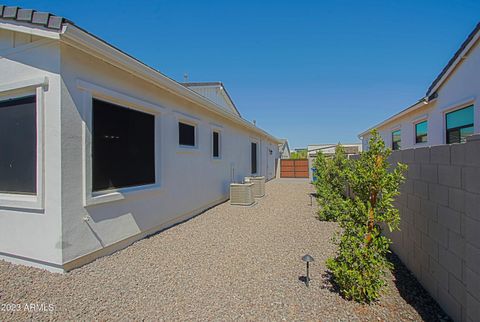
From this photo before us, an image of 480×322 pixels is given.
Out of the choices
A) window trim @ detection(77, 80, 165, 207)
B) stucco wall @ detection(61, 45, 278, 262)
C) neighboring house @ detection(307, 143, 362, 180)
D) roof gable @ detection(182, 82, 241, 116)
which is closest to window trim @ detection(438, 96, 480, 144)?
neighboring house @ detection(307, 143, 362, 180)

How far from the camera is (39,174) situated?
3.39 meters

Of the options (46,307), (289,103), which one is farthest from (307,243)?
(289,103)

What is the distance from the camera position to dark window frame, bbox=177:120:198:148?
21.2ft

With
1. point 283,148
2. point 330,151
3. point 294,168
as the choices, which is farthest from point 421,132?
point 330,151

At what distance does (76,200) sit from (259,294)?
289cm

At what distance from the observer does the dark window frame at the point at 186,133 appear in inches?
255

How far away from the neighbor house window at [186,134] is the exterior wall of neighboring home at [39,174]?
127 inches

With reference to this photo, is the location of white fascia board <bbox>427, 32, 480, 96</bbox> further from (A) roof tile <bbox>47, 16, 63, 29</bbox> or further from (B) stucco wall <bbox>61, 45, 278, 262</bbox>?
(A) roof tile <bbox>47, 16, 63, 29</bbox>

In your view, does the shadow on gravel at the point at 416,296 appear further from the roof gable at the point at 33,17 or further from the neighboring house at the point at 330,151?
the roof gable at the point at 33,17

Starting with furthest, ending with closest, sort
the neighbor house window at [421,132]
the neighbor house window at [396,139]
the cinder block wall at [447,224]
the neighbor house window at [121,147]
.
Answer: the neighbor house window at [396,139] → the neighbor house window at [421,132] → the neighbor house window at [121,147] → the cinder block wall at [447,224]

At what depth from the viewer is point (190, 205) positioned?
6758 mm

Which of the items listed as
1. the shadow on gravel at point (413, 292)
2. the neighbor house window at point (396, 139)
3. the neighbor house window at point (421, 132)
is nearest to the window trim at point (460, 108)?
the neighbor house window at point (421, 132)

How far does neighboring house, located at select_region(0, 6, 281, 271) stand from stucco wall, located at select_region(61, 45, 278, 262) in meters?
0.02

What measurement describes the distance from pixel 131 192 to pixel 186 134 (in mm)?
2741
